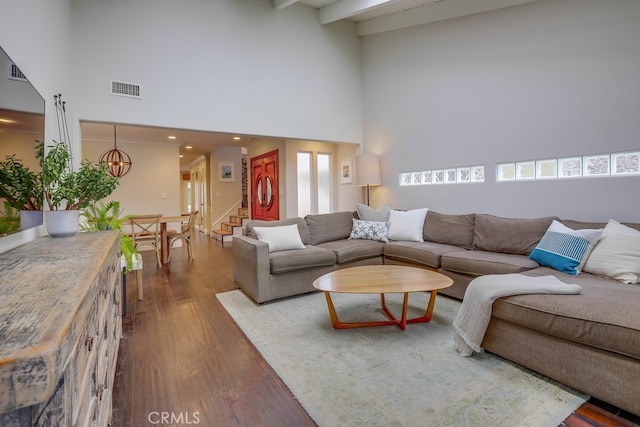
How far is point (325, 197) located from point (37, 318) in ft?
19.7

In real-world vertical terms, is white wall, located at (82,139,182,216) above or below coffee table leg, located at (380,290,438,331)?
above

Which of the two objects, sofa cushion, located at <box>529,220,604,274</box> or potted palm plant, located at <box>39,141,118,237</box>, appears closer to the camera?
potted palm plant, located at <box>39,141,118,237</box>

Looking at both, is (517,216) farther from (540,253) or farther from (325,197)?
(325,197)

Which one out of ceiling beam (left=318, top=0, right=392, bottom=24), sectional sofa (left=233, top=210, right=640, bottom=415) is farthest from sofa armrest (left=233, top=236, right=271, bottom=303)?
ceiling beam (left=318, top=0, right=392, bottom=24)

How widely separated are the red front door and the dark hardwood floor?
3.64 meters

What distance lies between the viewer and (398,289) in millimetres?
2371

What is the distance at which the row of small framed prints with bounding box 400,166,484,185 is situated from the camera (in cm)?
408

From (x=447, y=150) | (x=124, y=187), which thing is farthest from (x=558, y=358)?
(x=124, y=187)

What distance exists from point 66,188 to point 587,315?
334 cm

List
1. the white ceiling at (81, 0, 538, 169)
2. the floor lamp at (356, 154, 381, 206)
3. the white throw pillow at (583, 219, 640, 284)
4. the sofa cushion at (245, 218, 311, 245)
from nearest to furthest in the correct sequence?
the white throw pillow at (583, 219, 640, 284) < the sofa cushion at (245, 218, 311, 245) < the white ceiling at (81, 0, 538, 169) < the floor lamp at (356, 154, 381, 206)

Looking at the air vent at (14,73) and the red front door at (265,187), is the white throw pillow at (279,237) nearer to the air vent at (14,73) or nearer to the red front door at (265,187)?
the air vent at (14,73)

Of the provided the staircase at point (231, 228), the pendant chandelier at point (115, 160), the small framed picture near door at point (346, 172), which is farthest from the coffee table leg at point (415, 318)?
the pendant chandelier at point (115, 160)

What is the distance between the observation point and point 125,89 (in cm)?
352
